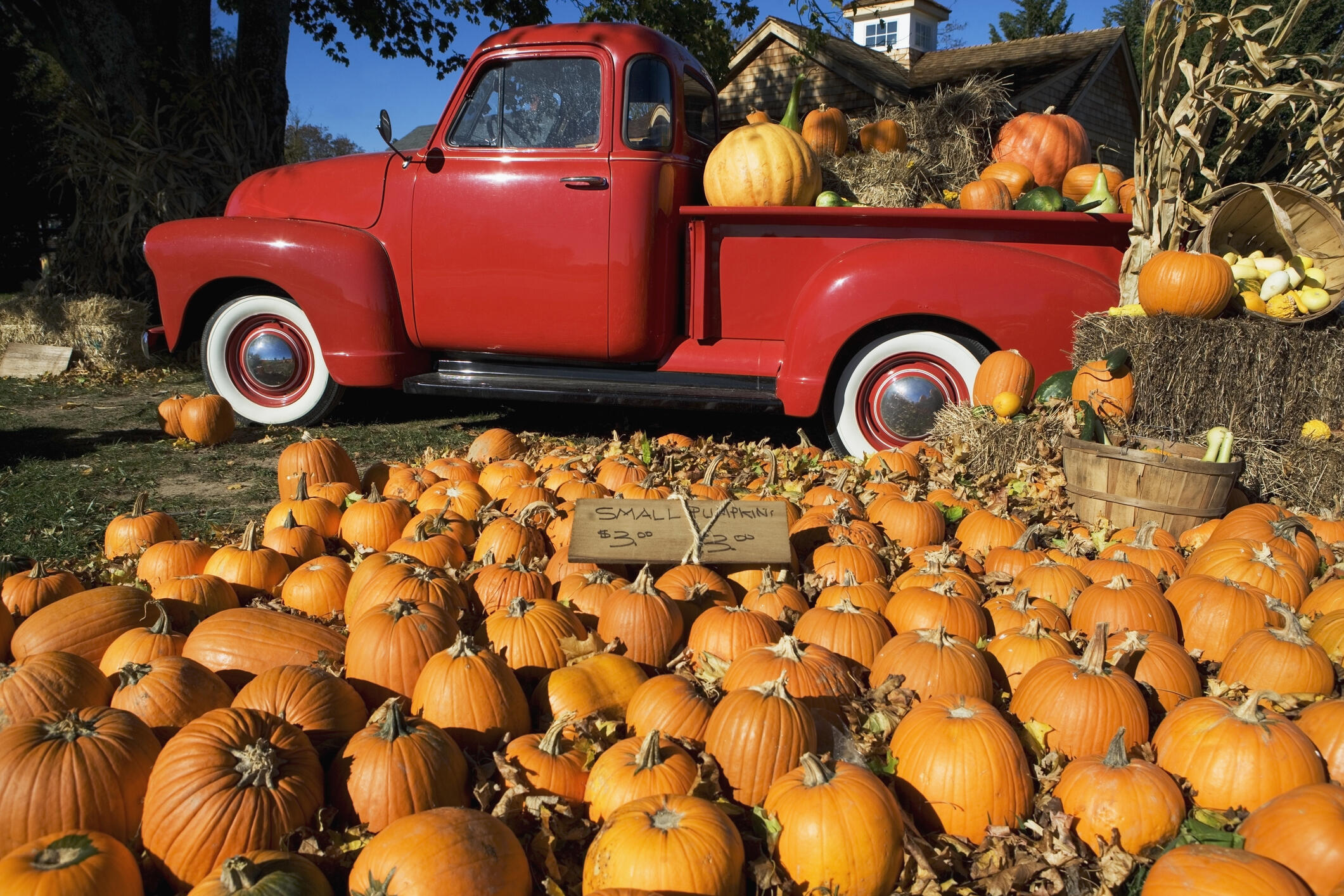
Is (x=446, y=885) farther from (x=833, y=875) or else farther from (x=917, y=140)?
(x=917, y=140)

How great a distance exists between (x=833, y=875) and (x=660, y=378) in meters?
4.04

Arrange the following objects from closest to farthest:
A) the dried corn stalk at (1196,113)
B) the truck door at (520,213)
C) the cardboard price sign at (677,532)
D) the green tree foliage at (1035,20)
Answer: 1. the cardboard price sign at (677,532)
2. the dried corn stalk at (1196,113)
3. the truck door at (520,213)
4. the green tree foliage at (1035,20)

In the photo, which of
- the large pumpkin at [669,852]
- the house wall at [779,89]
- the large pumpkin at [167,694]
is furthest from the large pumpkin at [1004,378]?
the house wall at [779,89]

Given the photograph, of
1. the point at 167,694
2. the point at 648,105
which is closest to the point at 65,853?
the point at 167,694

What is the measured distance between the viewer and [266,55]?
10.7 metres

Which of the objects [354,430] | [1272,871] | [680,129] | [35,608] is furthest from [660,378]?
[1272,871]

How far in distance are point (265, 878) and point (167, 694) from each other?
76 centimetres

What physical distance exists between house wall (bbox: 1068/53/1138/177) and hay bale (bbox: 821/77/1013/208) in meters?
12.0

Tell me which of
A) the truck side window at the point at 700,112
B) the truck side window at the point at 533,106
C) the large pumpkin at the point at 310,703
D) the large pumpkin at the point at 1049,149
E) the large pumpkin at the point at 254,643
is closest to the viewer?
the large pumpkin at the point at 310,703

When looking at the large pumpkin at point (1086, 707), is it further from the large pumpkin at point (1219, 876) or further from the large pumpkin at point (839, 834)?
the large pumpkin at point (839, 834)

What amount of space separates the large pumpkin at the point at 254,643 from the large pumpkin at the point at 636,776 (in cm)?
98

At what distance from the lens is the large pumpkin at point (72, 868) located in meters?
1.39

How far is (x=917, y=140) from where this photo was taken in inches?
277

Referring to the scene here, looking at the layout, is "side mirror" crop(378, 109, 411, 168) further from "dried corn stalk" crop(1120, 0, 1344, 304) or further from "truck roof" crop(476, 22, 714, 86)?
"dried corn stalk" crop(1120, 0, 1344, 304)
